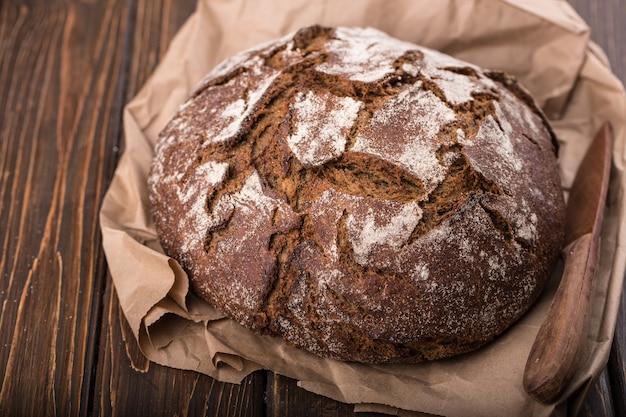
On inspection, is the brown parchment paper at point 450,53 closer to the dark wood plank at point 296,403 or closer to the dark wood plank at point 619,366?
the dark wood plank at point 296,403

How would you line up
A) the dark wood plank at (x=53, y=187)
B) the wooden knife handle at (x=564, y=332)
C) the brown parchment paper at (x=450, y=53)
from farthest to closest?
the dark wood plank at (x=53, y=187)
the brown parchment paper at (x=450, y=53)
the wooden knife handle at (x=564, y=332)

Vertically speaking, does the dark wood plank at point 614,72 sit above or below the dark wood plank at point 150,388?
above

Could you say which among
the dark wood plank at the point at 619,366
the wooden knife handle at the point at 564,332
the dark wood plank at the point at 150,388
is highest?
the wooden knife handle at the point at 564,332

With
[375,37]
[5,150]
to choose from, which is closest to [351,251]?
[375,37]

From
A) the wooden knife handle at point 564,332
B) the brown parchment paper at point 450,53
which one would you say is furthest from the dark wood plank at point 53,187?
the wooden knife handle at point 564,332

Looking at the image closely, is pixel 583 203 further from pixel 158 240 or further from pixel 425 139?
pixel 158 240

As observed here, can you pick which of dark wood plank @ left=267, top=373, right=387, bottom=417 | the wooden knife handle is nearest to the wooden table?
dark wood plank @ left=267, top=373, right=387, bottom=417
